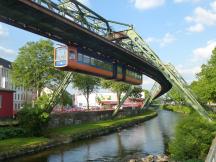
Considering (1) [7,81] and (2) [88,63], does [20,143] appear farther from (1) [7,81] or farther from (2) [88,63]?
(1) [7,81]

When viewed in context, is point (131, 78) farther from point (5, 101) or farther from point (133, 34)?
→ point (5, 101)

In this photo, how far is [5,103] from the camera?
5028 centimetres

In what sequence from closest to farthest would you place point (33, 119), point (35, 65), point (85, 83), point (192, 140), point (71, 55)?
point (192, 140), point (33, 119), point (71, 55), point (35, 65), point (85, 83)

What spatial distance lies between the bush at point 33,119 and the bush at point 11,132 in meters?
0.72

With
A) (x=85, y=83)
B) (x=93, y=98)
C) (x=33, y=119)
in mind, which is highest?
(x=85, y=83)

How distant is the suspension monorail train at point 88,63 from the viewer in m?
43.5

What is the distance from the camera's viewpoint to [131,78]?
68688 millimetres

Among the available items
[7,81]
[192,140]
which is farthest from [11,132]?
[7,81]

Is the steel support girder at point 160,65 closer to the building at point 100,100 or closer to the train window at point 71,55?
the train window at point 71,55

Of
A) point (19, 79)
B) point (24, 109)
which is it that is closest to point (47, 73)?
point (19, 79)

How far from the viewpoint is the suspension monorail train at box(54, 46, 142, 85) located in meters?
43.5

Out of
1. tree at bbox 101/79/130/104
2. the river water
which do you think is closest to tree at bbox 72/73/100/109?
tree at bbox 101/79/130/104

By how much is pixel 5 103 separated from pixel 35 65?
2508 cm

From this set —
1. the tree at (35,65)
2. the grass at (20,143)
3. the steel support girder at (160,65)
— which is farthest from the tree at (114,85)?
the grass at (20,143)
